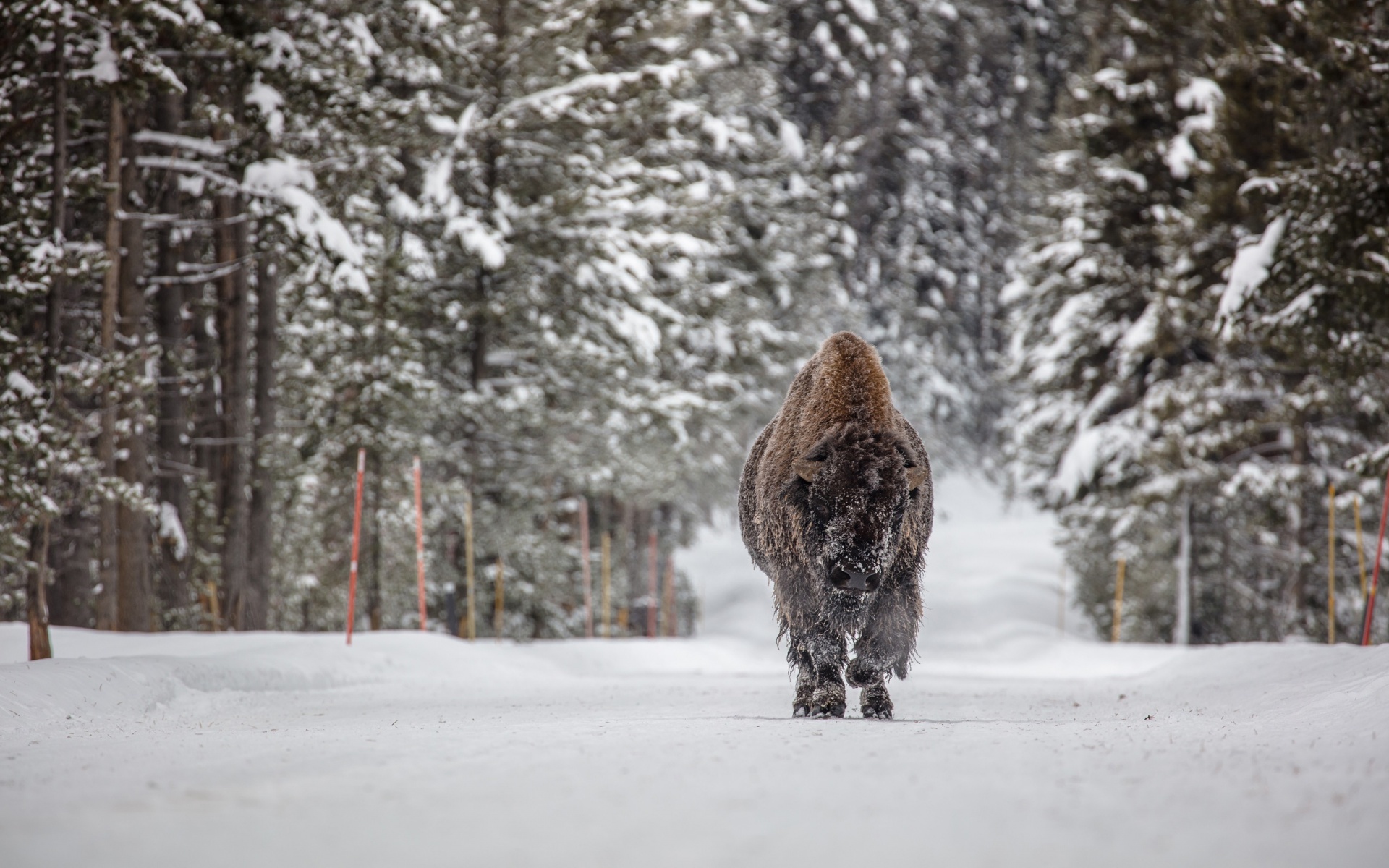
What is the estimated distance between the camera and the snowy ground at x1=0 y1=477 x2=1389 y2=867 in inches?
118

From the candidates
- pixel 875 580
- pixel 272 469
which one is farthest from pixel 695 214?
pixel 875 580

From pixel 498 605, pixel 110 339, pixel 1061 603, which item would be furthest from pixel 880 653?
pixel 1061 603

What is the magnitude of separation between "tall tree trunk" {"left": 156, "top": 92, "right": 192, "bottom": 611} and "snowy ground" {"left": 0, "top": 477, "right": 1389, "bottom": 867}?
565cm

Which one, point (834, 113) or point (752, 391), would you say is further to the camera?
point (834, 113)

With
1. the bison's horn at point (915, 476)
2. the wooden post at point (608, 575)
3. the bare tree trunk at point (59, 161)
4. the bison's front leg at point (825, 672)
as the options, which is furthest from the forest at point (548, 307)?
the bison's horn at point (915, 476)

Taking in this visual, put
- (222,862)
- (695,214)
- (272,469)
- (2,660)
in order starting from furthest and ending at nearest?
(695,214)
(272,469)
(2,660)
(222,862)

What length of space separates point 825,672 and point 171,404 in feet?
37.9

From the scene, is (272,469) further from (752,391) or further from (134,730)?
(752,391)

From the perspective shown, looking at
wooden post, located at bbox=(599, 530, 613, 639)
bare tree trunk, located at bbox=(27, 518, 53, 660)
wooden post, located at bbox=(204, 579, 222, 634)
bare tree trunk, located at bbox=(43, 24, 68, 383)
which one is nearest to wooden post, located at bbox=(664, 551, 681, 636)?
wooden post, located at bbox=(599, 530, 613, 639)

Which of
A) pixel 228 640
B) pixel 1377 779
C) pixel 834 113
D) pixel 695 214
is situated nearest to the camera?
pixel 1377 779

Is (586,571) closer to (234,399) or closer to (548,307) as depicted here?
(548,307)

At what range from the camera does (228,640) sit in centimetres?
1152

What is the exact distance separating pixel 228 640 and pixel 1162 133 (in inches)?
804

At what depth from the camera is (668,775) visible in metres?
4.00
